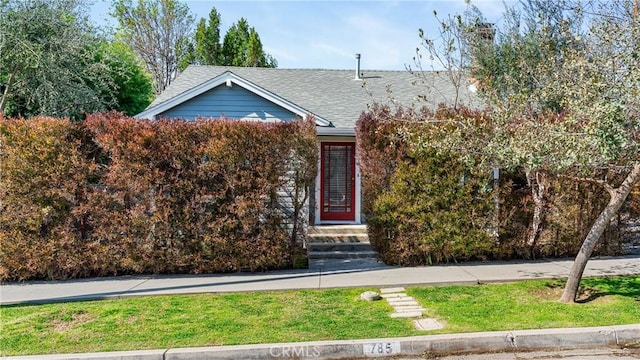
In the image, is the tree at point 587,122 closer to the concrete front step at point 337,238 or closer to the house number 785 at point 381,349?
Result: the house number 785 at point 381,349

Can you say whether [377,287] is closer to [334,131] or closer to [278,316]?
[278,316]

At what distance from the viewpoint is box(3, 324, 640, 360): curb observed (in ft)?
13.1

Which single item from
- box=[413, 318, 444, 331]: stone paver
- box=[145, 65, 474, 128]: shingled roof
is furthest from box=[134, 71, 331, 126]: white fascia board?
box=[413, 318, 444, 331]: stone paver

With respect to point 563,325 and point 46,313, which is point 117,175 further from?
point 563,325

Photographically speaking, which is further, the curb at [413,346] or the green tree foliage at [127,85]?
the green tree foliage at [127,85]

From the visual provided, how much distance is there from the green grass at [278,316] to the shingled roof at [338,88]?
609 centimetres

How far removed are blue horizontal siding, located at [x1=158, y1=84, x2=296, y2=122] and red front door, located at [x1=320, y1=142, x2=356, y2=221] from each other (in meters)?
1.52

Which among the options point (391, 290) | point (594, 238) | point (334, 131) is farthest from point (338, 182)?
point (594, 238)

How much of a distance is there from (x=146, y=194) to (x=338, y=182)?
526 centimetres

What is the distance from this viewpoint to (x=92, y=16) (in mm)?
13273

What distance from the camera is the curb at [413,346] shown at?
13.1ft

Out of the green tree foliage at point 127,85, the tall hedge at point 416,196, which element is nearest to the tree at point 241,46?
the green tree foliage at point 127,85

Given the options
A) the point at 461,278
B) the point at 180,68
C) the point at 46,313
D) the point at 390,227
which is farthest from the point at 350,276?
the point at 180,68

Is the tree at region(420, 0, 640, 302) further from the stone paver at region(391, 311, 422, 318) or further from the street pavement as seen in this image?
A: the stone paver at region(391, 311, 422, 318)
